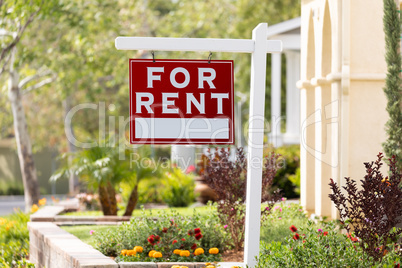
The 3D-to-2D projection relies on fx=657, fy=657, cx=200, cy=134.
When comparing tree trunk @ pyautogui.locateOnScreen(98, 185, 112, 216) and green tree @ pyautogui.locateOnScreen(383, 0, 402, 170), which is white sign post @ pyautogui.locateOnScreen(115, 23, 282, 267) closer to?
green tree @ pyautogui.locateOnScreen(383, 0, 402, 170)

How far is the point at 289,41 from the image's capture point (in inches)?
760

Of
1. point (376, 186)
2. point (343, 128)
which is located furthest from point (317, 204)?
point (376, 186)

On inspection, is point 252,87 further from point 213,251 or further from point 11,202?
point 11,202

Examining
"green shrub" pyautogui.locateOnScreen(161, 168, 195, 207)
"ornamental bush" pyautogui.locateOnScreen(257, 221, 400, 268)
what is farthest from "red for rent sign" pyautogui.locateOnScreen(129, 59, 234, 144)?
"green shrub" pyautogui.locateOnScreen(161, 168, 195, 207)

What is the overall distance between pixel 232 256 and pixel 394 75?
3.06m

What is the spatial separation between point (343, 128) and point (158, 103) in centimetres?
382

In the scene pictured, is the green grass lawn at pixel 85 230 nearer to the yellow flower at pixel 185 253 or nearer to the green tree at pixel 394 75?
the yellow flower at pixel 185 253

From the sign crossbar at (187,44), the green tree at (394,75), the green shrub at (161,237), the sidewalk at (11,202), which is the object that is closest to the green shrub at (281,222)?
the green shrub at (161,237)

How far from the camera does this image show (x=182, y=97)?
20.9 ft

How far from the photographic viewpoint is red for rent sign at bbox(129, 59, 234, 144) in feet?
20.8

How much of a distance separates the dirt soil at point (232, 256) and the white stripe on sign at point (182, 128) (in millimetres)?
2125

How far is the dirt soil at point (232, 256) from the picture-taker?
789 centimetres

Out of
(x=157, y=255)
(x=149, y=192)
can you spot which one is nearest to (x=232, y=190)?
(x=157, y=255)

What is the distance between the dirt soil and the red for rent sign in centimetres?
208
